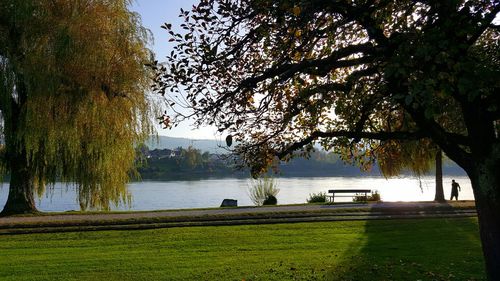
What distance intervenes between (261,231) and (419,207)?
8.86 metres

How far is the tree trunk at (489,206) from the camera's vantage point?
6.51m

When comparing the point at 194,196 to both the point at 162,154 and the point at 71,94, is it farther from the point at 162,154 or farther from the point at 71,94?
the point at 162,154

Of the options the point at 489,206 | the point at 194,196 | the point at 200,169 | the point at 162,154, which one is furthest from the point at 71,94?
the point at 162,154

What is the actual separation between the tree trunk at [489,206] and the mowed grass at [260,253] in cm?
323

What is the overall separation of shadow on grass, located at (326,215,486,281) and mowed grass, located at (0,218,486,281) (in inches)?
0.8

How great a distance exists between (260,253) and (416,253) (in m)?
4.09

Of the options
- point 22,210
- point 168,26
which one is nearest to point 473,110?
point 168,26

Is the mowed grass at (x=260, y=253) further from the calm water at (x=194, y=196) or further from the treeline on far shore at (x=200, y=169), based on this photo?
→ the treeline on far shore at (x=200, y=169)

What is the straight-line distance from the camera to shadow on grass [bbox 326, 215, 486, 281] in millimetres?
10141

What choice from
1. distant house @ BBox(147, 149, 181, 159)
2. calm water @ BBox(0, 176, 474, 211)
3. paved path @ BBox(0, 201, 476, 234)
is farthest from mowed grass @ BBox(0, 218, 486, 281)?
distant house @ BBox(147, 149, 181, 159)

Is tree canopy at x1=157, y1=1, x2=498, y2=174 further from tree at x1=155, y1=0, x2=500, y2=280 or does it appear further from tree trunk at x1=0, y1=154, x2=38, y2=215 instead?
tree trunk at x1=0, y1=154, x2=38, y2=215

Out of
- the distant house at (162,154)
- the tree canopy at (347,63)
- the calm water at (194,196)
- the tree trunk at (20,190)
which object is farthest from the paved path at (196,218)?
the distant house at (162,154)

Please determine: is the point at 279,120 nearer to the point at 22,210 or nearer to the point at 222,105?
the point at 222,105

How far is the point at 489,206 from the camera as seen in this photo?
21.7 feet
